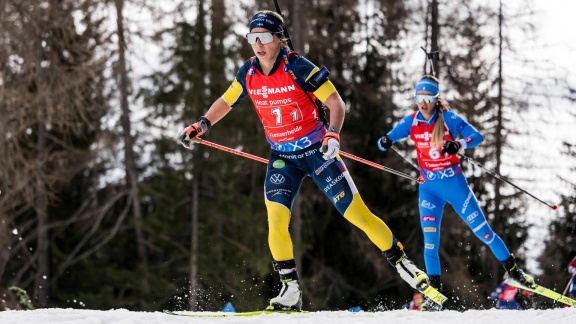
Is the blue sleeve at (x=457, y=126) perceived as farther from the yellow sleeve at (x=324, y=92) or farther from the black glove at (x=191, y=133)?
the black glove at (x=191, y=133)

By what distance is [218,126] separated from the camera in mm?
18453

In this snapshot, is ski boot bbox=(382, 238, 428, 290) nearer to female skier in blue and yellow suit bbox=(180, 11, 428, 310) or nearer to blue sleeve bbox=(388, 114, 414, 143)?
female skier in blue and yellow suit bbox=(180, 11, 428, 310)

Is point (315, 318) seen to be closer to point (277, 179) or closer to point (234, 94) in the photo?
point (277, 179)

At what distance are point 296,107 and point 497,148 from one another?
536 inches

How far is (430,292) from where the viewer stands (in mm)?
6176

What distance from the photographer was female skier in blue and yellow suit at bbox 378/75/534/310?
745 cm

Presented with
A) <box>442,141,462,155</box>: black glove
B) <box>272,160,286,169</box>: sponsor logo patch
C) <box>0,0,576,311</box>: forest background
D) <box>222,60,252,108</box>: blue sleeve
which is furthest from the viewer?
<box>0,0,576,311</box>: forest background

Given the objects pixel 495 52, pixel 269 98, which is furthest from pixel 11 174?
pixel 269 98

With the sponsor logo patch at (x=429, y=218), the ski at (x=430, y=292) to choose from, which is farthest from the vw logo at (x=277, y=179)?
the sponsor logo patch at (x=429, y=218)

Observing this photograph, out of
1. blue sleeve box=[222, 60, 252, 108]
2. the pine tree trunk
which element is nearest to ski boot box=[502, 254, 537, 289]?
blue sleeve box=[222, 60, 252, 108]

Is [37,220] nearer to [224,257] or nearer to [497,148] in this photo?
[224,257]

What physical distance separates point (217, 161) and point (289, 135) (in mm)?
13275

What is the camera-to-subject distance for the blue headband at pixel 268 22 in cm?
566

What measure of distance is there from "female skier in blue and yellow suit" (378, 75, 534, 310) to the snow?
2.41m
